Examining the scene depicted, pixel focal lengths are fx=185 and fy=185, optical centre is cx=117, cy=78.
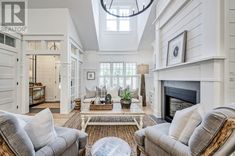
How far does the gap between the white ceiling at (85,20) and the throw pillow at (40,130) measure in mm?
4792

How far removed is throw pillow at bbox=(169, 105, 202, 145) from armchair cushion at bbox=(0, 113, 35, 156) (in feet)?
4.59

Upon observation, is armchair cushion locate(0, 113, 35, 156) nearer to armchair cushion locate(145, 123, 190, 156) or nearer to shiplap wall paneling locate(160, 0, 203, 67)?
armchair cushion locate(145, 123, 190, 156)

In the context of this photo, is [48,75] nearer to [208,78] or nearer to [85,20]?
[85,20]

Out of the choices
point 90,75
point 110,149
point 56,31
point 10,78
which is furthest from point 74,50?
point 110,149

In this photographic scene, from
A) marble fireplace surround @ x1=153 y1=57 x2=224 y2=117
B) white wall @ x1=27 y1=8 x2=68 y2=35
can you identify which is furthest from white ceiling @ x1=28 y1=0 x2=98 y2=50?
marble fireplace surround @ x1=153 y1=57 x2=224 y2=117

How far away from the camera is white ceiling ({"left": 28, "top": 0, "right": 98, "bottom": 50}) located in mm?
5692

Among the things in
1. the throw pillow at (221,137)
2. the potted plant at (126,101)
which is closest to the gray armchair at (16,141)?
the throw pillow at (221,137)

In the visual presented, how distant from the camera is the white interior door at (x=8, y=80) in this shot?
493 centimetres

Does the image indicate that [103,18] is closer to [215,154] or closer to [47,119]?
[47,119]

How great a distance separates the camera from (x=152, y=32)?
7.19 metres

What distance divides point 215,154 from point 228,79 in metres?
1.33

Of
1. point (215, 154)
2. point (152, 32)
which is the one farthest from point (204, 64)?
point (152, 32)

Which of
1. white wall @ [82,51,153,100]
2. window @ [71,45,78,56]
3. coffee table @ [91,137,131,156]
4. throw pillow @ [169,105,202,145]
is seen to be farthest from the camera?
white wall @ [82,51,153,100]

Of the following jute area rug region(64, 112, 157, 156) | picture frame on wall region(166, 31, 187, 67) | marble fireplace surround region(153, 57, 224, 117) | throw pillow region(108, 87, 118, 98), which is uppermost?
picture frame on wall region(166, 31, 187, 67)
